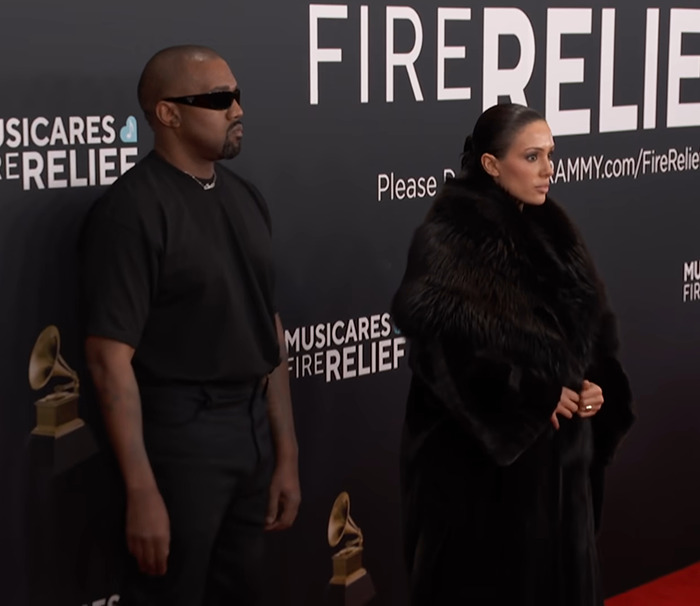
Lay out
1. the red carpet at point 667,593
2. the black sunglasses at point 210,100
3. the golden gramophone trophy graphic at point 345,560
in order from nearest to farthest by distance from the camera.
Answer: the black sunglasses at point 210,100, the golden gramophone trophy graphic at point 345,560, the red carpet at point 667,593

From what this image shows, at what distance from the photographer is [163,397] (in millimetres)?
3072

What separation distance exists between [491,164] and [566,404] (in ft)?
1.92

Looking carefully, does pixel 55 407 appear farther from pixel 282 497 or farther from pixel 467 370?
pixel 467 370

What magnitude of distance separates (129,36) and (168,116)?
36cm

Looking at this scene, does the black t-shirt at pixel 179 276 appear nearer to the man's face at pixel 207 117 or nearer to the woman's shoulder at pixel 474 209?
the man's face at pixel 207 117

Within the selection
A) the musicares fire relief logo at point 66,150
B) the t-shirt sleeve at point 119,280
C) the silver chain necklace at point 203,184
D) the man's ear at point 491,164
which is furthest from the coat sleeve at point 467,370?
the musicares fire relief logo at point 66,150

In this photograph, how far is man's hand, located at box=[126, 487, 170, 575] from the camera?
9.77 feet

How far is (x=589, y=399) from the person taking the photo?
10.8 ft

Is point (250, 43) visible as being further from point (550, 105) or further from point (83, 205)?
point (550, 105)

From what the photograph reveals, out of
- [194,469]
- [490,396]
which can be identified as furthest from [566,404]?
[194,469]

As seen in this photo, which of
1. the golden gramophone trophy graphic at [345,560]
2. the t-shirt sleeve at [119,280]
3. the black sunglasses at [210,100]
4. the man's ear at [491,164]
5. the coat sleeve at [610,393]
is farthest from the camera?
the golden gramophone trophy graphic at [345,560]

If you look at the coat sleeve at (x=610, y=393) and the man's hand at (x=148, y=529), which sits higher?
the coat sleeve at (x=610, y=393)

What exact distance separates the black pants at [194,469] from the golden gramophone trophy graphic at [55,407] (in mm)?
259

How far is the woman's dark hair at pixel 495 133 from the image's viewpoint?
10.7 feet
